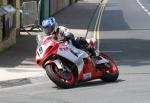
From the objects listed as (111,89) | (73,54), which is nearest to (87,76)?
(73,54)

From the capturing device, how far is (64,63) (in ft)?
41.0

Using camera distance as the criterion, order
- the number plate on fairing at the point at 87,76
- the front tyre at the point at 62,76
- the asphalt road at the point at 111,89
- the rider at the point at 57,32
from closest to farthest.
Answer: the asphalt road at the point at 111,89 → the front tyre at the point at 62,76 → the rider at the point at 57,32 → the number plate on fairing at the point at 87,76

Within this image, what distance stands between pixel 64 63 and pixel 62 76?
1.02ft

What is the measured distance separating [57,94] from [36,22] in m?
15.7

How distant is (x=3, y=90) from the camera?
489 inches

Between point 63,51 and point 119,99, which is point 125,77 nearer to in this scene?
point 63,51

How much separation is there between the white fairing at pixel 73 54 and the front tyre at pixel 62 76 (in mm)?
171

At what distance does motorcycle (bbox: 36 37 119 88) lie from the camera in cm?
1227

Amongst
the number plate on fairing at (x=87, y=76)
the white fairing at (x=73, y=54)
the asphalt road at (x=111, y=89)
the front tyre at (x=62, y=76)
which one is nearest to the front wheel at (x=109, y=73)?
the asphalt road at (x=111, y=89)

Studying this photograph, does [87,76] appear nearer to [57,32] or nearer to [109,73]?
[109,73]

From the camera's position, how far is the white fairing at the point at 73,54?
1235 cm

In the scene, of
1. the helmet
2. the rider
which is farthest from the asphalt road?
the helmet

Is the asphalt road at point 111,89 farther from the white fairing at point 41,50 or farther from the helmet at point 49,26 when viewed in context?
the helmet at point 49,26

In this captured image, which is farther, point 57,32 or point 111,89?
point 57,32
